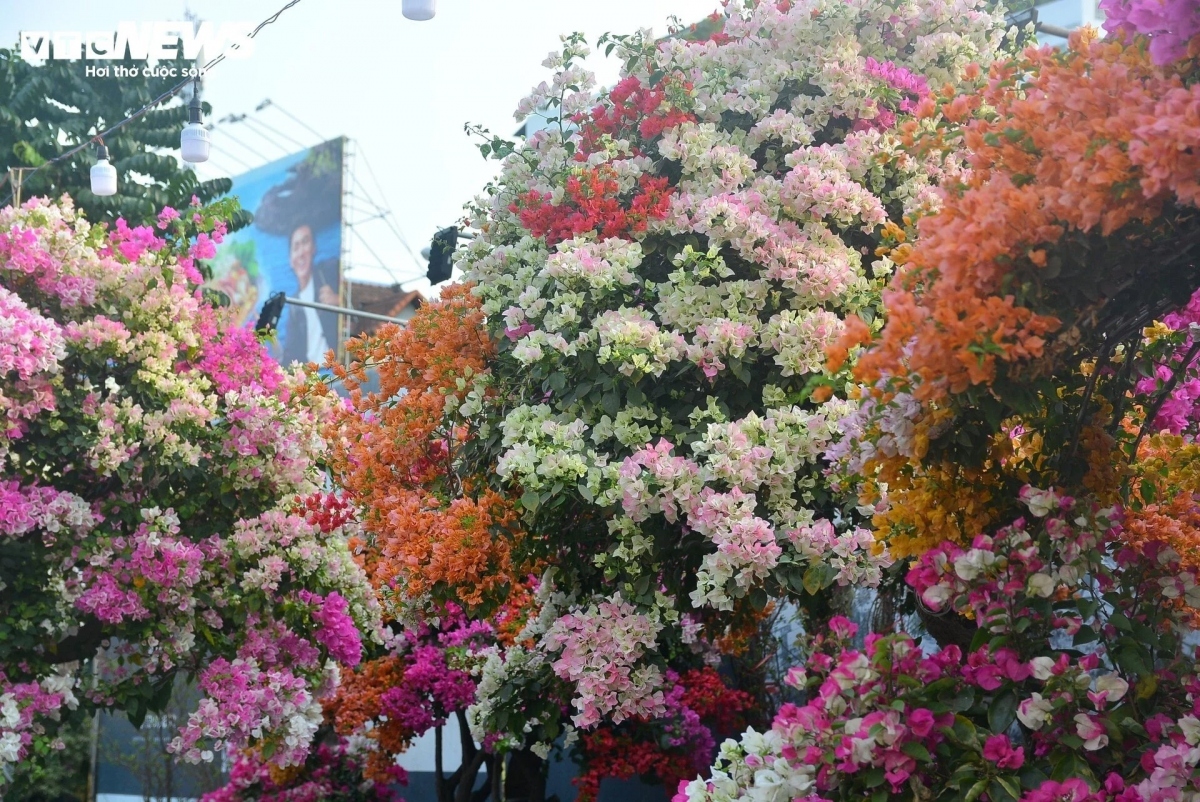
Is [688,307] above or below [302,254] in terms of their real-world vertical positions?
below

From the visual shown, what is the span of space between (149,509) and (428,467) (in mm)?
1854

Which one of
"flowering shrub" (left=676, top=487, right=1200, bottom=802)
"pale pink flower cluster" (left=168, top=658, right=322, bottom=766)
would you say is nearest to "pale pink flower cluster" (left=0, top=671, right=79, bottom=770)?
"pale pink flower cluster" (left=168, top=658, right=322, bottom=766)

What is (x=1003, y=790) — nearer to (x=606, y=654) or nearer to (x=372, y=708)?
(x=606, y=654)

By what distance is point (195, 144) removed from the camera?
27.6ft

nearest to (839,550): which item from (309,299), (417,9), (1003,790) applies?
(1003,790)

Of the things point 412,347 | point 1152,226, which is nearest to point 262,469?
point 412,347

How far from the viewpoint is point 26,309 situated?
270 inches

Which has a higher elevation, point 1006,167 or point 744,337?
point 744,337

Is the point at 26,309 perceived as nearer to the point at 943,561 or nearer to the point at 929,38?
the point at 929,38

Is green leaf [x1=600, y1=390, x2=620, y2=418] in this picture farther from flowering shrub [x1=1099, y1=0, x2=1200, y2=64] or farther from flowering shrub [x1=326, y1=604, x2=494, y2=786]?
flowering shrub [x1=326, y1=604, x2=494, y2=786]

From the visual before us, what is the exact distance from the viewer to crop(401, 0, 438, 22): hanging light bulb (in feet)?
21.1

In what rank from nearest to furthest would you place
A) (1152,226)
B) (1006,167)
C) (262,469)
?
(1152,226) < (1006,167) < (262,469)

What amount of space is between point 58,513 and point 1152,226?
5.98 m

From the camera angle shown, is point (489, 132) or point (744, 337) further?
point (489, 132)
